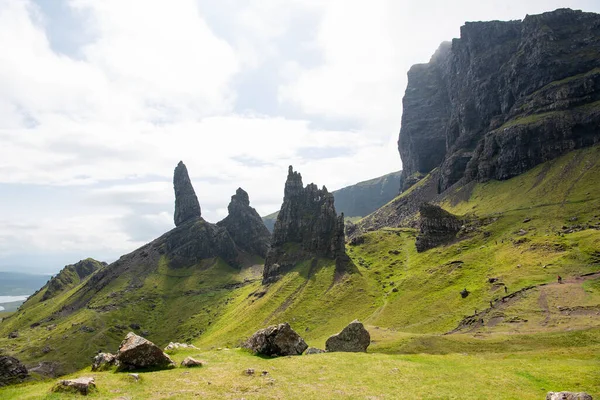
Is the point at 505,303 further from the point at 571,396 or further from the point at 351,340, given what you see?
the point at 571,396

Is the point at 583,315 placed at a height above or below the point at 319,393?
below

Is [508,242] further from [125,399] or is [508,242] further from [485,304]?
[125,399]

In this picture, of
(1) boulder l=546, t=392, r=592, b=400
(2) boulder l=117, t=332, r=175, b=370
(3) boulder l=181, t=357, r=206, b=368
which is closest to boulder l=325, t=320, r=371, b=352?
(3) boulder l=181, t=357, r=206, b=368

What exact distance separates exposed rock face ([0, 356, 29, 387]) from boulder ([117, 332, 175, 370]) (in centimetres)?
2927

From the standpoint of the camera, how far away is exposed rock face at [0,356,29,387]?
5310cm

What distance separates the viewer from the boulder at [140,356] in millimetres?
36344

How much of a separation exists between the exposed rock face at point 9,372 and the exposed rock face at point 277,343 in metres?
36.4

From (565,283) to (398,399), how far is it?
9754 cm

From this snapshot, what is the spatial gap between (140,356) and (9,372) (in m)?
35.4

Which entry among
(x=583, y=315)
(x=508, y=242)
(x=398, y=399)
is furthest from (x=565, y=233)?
(x=398, y=399)

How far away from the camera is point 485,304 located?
10538 cm

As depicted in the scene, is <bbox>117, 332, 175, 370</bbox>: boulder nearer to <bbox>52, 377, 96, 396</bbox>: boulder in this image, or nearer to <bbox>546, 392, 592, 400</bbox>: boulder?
<bbox>52, 377, 96, 396</bbox>: boulder

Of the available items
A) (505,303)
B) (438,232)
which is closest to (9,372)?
(505,303)

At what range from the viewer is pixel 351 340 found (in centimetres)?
5519
